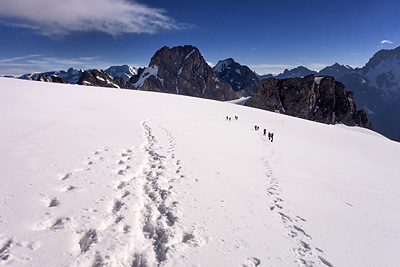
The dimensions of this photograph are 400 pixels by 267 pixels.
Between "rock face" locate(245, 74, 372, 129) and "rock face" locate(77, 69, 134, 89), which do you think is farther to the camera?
"rock face" locate(77, 69, 134, 89)

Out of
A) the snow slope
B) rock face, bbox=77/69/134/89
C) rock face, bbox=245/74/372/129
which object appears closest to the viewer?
the snow slope

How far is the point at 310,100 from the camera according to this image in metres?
117

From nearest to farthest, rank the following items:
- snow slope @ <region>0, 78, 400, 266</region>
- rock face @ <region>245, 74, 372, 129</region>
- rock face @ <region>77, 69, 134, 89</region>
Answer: snow slope @ <region>0, 78, 400, 266</region> < rock face @ <region>245, 74, 372, 129</region> < rock face @ <region>77, 69, 134, 89</region>

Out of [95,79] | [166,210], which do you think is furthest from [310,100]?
[95,79]

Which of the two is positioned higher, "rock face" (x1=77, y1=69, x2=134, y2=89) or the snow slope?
"rock face" (x1=77, y1=69, x2=134, y2=89)

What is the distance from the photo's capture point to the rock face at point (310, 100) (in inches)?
4377

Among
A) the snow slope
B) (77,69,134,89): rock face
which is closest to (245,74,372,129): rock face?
the snow slope

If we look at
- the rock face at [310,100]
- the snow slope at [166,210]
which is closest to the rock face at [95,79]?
the rock face at [310,100]

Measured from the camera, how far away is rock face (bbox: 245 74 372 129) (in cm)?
11119

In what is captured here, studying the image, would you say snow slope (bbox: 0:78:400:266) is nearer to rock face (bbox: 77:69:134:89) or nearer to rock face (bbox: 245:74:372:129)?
rock face (bbox: 245:74:372:129)

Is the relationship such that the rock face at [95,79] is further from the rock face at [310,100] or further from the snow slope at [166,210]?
the snow slope at [166,210]

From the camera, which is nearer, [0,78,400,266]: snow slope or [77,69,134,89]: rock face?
[0,78,400,266]: snow slope

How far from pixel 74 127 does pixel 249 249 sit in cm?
1098

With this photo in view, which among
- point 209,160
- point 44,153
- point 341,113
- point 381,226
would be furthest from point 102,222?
point 341,113
